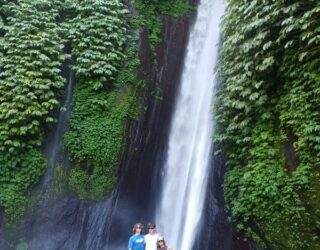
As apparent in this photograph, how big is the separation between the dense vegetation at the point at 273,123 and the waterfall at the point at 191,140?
204cm

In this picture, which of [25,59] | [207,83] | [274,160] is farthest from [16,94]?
[274,160]

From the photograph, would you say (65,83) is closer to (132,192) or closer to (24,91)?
(24,91)

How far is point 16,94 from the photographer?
9938 mm

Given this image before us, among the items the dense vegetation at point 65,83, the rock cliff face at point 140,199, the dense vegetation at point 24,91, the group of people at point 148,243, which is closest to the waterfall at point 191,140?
the rock cliff face at point 140,199

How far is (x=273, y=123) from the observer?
7113 mm

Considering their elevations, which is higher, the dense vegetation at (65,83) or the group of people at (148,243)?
the dense vegetation at (65,83)

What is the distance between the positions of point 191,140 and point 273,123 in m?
4.70

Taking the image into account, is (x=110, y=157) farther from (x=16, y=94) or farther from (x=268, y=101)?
(x=268, y=101)

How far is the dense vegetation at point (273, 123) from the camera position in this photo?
19.8ft

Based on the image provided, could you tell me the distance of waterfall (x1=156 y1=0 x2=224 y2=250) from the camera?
1002cm

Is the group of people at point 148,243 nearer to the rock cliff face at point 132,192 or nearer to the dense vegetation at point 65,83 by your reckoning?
the rock cliff face at point 132,192

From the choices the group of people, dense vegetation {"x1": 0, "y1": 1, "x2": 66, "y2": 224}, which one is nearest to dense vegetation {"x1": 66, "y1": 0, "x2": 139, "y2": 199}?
dense vegetation {"x1": 0, "y1": 1, "x2": 66, "y2": 224}

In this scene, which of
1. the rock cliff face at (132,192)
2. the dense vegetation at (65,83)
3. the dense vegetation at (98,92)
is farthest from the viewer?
the dense vegetation at (98,92)

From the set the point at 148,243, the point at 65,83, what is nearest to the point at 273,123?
the point at 148,243
